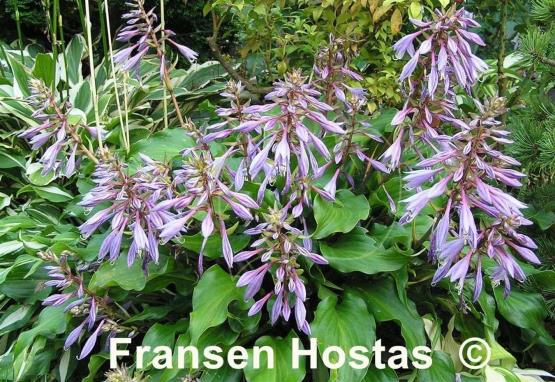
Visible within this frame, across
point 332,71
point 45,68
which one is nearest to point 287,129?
point 332,71

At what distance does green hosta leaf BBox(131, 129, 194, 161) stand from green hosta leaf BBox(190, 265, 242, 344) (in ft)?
2.30

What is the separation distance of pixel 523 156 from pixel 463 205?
0.80 metres

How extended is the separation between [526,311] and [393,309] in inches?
21.5

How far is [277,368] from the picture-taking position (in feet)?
5.73

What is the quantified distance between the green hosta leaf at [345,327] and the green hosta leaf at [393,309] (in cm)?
7

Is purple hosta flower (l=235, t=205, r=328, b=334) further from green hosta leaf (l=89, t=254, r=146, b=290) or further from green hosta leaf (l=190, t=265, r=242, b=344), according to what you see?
green hosta leaf (l=89, t=254, r=146, b=290)

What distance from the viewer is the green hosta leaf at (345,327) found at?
5.52 ft

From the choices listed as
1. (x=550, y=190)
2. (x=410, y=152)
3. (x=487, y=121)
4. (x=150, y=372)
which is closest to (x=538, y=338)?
(x=550, y=190)

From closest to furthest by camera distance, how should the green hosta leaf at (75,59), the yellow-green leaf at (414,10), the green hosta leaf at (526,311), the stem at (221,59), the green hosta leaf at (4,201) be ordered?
the green hosta leaf at (526,311) → the yellow-green leaf at (414,10) → the green hosta leaf at (4,201) → the stem at (221,59) → the green hosta leaf at (75,59)

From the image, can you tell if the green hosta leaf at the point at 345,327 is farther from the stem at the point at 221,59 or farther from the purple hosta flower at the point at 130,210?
the stem at the point at 221,59

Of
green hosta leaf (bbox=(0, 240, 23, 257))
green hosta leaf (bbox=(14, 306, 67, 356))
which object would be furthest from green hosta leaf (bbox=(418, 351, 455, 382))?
green hosta leaf (bbox=(0, 240, 23, 257))

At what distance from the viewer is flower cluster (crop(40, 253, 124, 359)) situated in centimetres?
183

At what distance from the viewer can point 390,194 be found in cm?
217

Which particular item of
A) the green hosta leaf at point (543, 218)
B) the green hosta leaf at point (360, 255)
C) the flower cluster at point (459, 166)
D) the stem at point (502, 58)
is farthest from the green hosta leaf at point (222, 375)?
the stem at point (502, 58)
